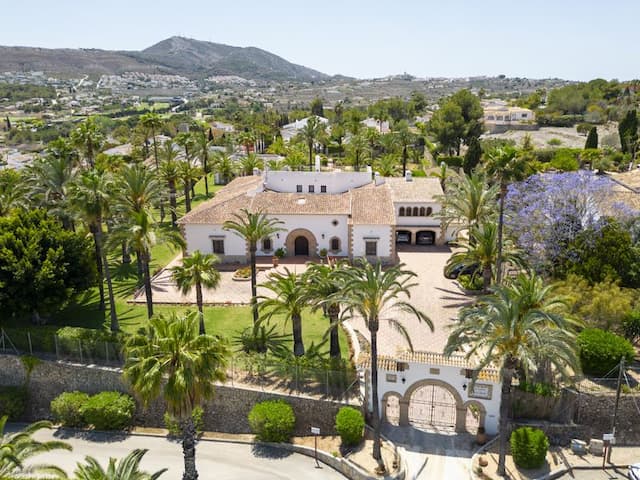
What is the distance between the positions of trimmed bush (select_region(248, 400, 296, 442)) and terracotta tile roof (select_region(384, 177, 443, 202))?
2704 cm

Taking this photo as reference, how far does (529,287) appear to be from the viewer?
1010 inches

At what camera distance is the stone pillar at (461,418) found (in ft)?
87.4

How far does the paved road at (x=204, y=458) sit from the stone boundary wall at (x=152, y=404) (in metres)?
1.44

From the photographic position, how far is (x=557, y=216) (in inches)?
1377

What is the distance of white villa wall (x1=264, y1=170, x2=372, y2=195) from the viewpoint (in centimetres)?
5112

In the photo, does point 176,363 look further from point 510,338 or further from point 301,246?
point 301,246

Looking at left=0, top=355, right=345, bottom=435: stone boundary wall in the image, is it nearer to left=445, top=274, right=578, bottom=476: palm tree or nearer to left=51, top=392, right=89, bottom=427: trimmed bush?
left=51, top=392, right=89, bottom=427: trimmed bush

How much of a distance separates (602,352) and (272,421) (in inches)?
697

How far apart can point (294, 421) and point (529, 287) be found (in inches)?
553

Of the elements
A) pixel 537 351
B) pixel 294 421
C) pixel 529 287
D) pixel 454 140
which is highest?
pixel 454 140

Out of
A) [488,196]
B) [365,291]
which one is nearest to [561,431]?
[365,291]

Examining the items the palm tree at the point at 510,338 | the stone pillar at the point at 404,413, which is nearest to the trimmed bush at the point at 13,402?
the stone pillar at the point at 404,413

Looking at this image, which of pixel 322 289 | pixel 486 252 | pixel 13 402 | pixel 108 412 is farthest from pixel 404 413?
pixel 13 402

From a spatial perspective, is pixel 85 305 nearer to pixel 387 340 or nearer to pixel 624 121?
pixel 387 340
